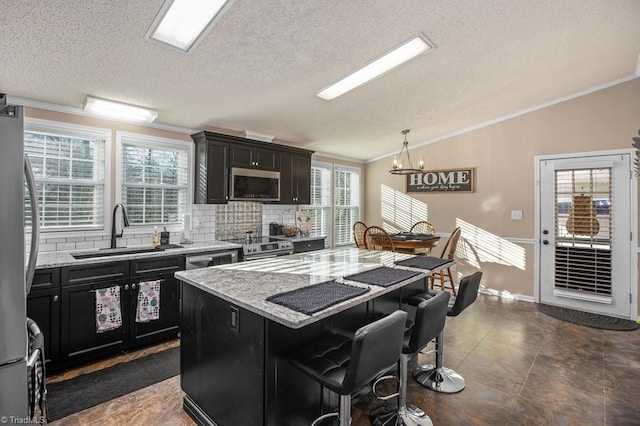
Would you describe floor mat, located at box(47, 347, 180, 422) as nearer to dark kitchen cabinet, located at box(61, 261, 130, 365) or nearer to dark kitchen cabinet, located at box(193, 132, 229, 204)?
dark kitchen cabinet, located at box(61, 261, 130, 365)

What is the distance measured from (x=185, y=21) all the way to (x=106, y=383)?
2698mm

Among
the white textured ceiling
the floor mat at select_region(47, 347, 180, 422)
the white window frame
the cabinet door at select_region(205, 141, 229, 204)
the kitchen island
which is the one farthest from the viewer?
the white window frame

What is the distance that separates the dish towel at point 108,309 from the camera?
2826 millimetres

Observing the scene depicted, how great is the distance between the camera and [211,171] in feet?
13.0

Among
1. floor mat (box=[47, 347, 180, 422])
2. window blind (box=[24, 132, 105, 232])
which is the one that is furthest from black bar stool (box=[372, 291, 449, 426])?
window blind (box=[24, 132, 105, 232])

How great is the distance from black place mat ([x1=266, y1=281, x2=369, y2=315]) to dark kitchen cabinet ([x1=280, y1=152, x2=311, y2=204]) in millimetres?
2972

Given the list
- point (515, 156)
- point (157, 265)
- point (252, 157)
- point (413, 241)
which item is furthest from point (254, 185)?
point (515, 156)

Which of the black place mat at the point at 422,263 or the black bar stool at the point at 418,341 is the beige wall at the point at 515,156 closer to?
the black place mat at the point at 422,263

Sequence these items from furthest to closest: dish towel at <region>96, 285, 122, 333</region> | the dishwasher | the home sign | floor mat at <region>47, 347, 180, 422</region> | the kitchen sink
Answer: the home sign < the dishwasher < the kitchen sink < dish towel at <region>96, 285, 122, 333</region> < floor mat at <region>47, 347, 180, 422</region>

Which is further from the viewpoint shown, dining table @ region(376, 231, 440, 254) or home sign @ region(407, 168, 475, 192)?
home sign @ region(407, 168, 475, 192)

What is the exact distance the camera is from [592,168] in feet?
14.1

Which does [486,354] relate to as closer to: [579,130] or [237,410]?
[237,410]

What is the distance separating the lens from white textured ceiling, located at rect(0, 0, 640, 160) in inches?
85.0

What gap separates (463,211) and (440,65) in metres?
2.88
